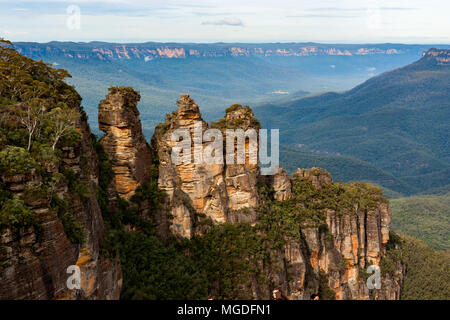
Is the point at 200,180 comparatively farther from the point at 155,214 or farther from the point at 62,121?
the point at 62,121

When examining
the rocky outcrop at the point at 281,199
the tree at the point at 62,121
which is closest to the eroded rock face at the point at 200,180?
the rocky outcrop at the point at 281,199

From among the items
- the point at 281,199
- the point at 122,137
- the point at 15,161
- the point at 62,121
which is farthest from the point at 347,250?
the point at 15,161

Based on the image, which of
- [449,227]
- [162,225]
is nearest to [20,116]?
[162,225]

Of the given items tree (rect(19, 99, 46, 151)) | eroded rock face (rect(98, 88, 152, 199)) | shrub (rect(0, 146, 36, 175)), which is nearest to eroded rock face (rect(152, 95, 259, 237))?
eroded rock face (rect(98, 88, 152, 199))

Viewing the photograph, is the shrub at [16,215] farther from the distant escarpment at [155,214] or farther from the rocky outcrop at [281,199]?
the rocky outcrop at [281,199]
